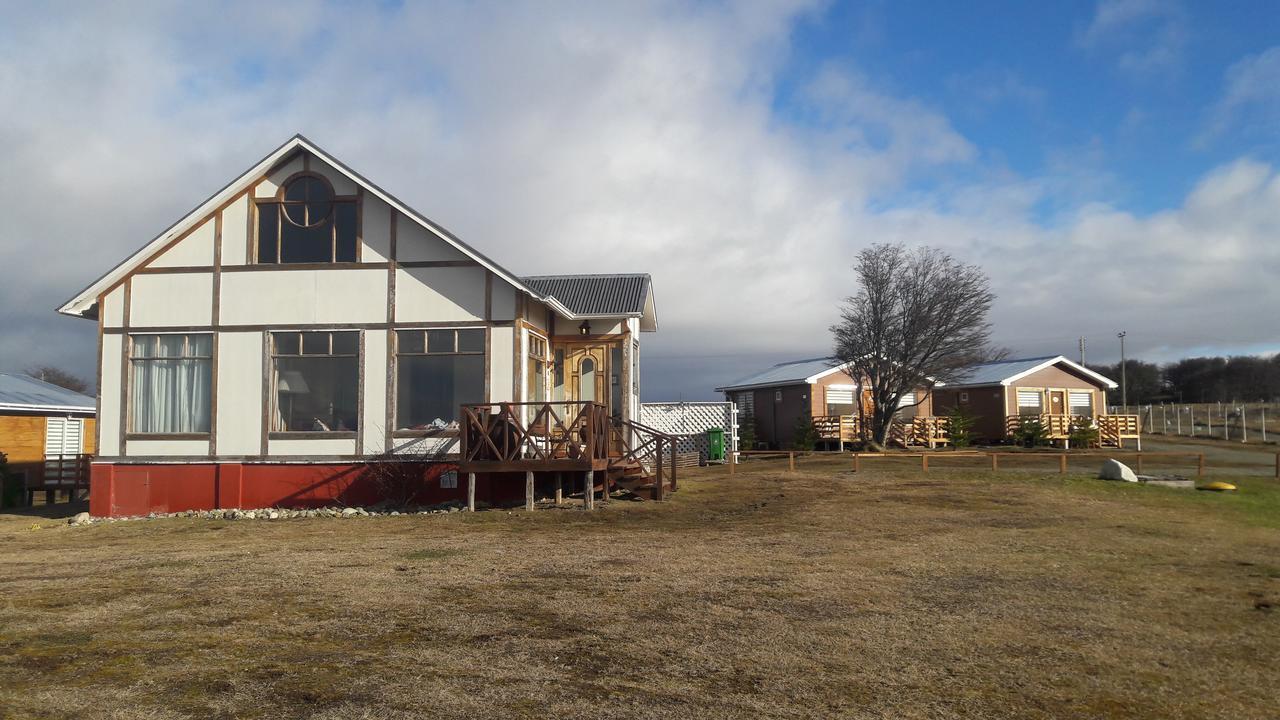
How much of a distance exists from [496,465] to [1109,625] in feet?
33.0

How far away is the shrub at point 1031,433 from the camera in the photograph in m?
33.7

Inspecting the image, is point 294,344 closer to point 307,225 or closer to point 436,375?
point 307,225

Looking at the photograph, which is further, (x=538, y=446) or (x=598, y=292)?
(x=598, y=292)

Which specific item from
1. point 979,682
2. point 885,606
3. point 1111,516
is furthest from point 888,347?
point 979,682

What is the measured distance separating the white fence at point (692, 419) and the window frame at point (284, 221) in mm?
13131

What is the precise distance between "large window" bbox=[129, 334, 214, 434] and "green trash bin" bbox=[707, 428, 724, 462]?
1501 cm

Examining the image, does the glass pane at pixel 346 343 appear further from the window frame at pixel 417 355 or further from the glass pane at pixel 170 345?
the glass pane at pixel 170 345

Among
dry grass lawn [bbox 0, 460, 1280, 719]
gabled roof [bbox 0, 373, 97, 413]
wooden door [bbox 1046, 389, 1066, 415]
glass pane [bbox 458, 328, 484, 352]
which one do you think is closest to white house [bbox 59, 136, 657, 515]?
glass pane [bbox 458, 328, 484, 352]

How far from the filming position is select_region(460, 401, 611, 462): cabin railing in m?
15.3

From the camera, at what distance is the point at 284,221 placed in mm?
17234

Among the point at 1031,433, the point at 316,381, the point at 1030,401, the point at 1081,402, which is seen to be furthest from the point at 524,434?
the point at 1081,402

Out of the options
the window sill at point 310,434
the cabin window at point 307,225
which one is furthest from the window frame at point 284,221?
the window sill at point 310,434

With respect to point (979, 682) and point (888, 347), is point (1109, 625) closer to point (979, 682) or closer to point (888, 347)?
point (979, 682)

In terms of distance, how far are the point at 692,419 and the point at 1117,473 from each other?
1270 centimetres
